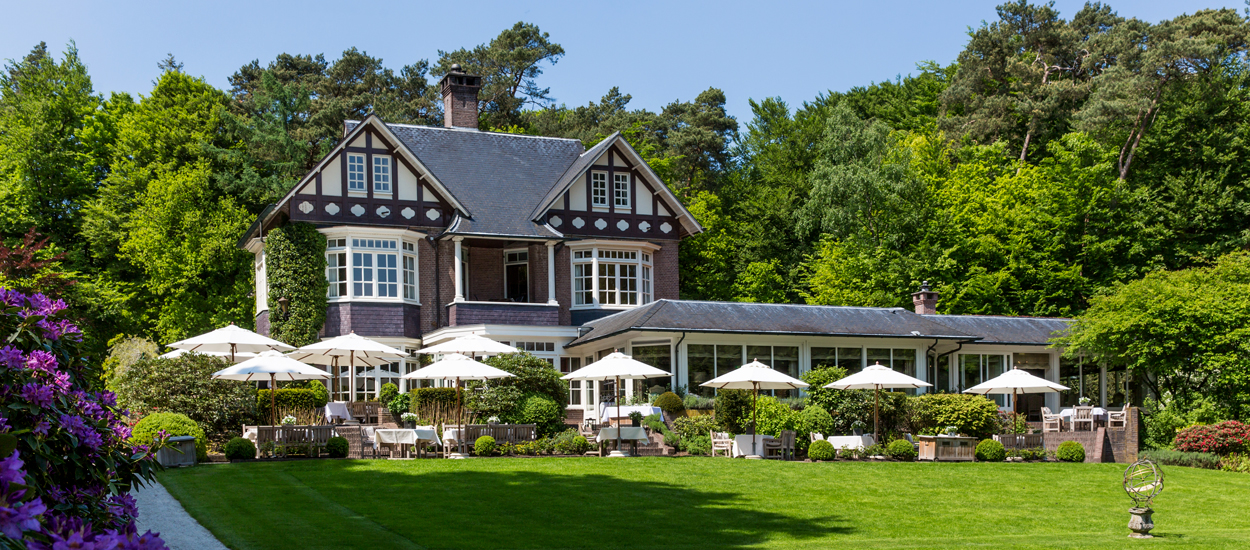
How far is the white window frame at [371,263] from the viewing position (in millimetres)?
30891

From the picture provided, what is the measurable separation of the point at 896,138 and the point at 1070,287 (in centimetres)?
953

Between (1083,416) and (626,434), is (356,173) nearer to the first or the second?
(626,434)

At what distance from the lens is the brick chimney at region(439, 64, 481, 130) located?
37.3 m

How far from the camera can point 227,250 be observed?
39000 mm

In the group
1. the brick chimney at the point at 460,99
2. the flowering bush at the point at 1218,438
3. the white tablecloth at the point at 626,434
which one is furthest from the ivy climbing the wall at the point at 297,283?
the flowering bush at the point at 1218,438

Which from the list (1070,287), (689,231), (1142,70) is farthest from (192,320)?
(1142,70)

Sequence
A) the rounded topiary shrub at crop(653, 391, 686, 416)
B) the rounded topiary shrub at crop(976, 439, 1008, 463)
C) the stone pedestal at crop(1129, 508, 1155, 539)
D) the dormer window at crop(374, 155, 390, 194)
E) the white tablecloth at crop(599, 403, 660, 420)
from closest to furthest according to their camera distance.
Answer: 1. the stone pedestal at crop(1129, 508, 1155, 539)
2. the rounded topiary shrub at crop(976, 439, 1008, 463)
3. the rounded topiary shrub at crop(653, 391, 686, 416)
4. the white tablecloth at crop(599, 403, 660, 420)
5. the dormer window at crop(374, 155, 390, 194)

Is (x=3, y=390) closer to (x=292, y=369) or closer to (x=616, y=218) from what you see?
(x=292, y=369)

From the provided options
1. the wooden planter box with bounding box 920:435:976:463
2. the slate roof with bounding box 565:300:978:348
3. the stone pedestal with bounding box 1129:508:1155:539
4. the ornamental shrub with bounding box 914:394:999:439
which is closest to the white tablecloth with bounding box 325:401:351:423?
the slate roof with bounding box 565:300:978:348

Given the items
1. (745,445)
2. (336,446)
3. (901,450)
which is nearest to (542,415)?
(745,445)

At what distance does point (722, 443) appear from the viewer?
2253 cm

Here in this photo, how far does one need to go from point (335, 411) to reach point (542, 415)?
4.74m

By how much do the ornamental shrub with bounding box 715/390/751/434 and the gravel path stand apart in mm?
12208

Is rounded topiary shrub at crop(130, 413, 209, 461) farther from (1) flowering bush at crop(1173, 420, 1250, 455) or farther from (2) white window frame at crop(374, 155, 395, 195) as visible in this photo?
(1) flowering bush at crop(1173, 420, 1250, 455)
